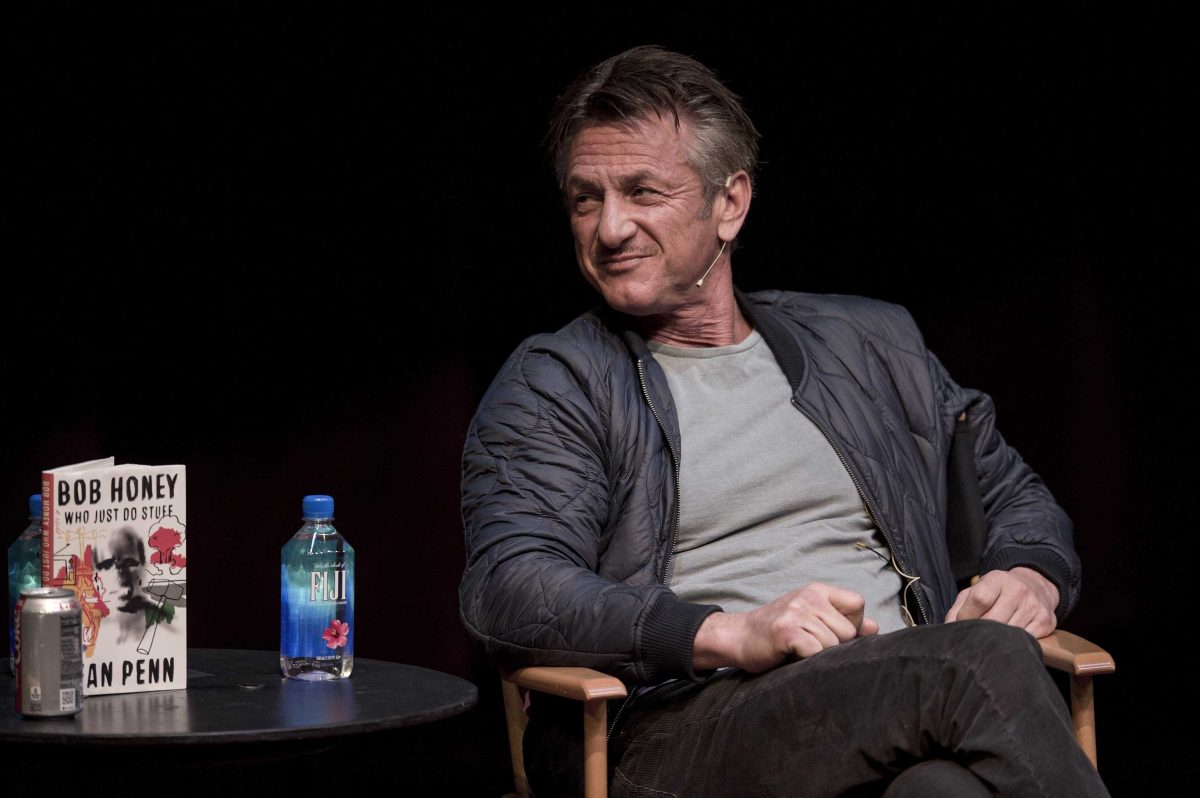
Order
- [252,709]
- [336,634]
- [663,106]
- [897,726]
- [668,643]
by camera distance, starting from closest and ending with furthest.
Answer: [897,726] < [252,709] < [668,643] < [336,634] < [663,106]

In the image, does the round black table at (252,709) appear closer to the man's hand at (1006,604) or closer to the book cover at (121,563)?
the book cover at (121,563)

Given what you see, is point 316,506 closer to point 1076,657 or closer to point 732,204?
point 732,204

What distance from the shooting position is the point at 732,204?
257 centimetres

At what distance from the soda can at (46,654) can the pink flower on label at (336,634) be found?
0.40 m

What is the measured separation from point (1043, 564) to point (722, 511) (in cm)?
52

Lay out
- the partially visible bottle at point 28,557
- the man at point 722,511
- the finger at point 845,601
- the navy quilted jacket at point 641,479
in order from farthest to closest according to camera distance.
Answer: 1. the partially visible bottle at point 28,557
2. the navy quilted jacket at point 641,479
3. the finger at point 845,601
4. the man at point 722,511

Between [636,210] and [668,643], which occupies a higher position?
[636,210]

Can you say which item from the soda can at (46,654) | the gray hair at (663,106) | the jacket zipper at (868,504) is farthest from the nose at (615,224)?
the soda can at (46,654)

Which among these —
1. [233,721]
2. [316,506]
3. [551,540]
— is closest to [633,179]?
[551,540]

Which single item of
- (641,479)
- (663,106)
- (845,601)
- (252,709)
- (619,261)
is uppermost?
(663,106)

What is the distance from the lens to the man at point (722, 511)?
1801 mm

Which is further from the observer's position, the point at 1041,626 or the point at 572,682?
the point at 1041,626

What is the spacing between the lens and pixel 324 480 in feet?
10.9

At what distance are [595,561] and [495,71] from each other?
59.2 inches
